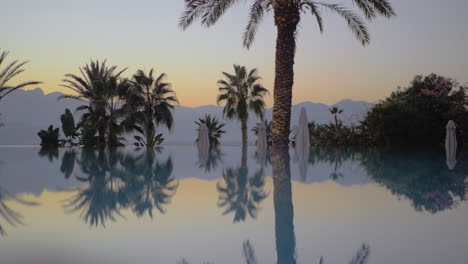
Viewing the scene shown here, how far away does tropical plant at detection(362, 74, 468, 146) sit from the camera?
2234 cm

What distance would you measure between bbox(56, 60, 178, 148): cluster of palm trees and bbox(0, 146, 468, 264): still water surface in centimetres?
1512

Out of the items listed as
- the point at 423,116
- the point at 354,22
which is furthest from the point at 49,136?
the point at 423,116

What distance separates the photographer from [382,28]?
829 inches

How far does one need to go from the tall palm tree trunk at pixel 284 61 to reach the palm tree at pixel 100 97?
11372mm

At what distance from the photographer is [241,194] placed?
5719mm

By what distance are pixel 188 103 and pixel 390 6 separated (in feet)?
67.9

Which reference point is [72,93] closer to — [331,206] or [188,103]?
[188,103]

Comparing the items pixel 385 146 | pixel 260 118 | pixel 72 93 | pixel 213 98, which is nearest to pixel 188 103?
pixel 213 98

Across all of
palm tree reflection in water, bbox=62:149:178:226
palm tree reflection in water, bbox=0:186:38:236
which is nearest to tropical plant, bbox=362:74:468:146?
palm tree reflection in water, bbox=62:149:178:226

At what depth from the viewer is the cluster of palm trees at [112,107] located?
2173 centimetres

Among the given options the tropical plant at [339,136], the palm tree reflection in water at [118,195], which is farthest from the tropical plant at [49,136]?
the palm tree reflection in water at [118,195]

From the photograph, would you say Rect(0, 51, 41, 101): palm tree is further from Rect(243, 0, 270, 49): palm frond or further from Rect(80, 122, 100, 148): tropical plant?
Rect(243, 0, 270, 49): palm frond

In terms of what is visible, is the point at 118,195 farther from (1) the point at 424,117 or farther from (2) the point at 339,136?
(2) the point at 339,136

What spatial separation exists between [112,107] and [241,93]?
8.93 meters
